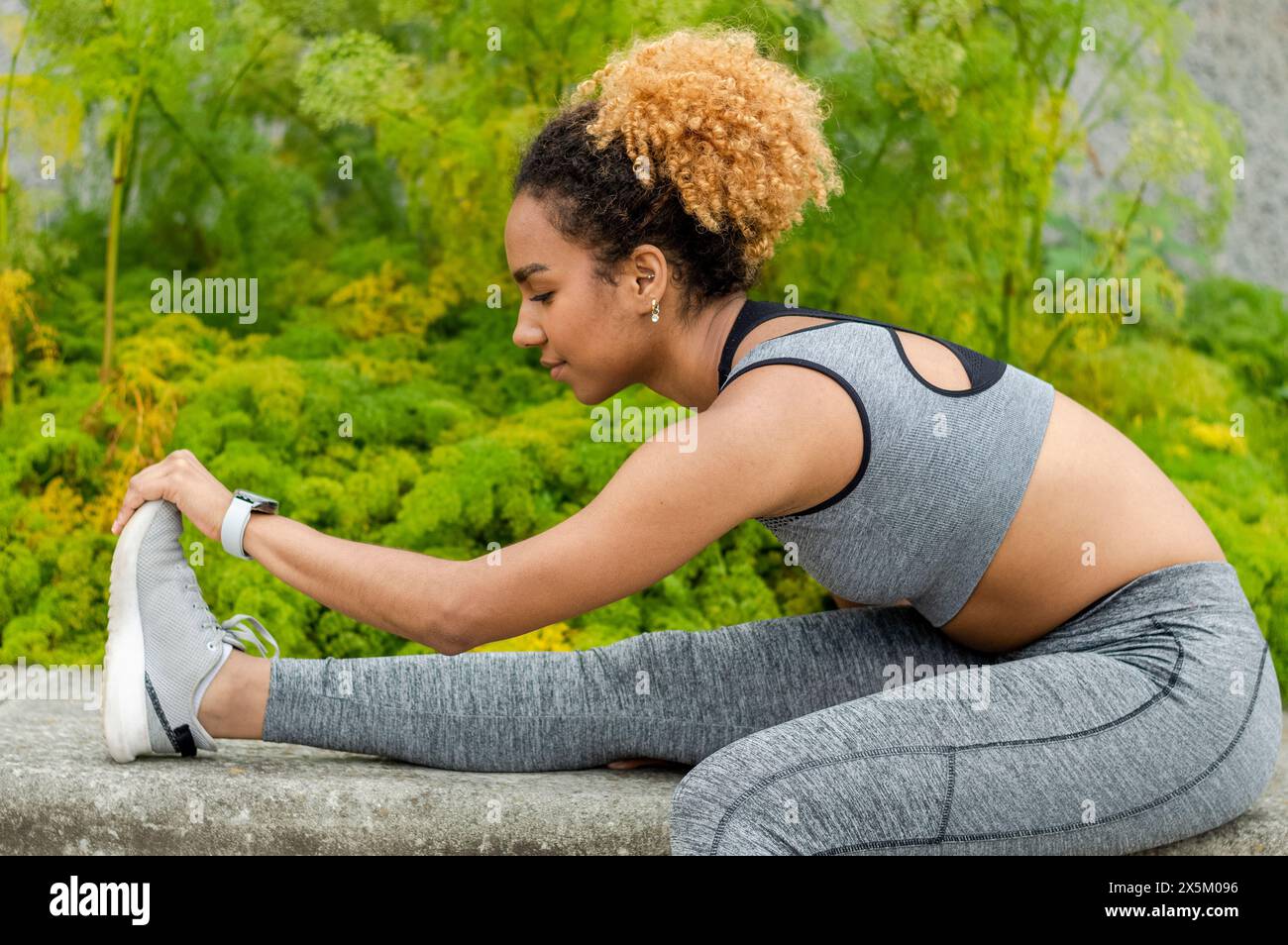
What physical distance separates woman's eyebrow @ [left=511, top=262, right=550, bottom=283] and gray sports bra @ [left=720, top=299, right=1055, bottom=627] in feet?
0.81

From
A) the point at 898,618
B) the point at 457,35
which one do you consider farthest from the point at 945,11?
the point at 898,618

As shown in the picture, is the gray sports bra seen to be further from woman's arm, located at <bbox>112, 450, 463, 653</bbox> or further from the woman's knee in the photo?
woman's arm, located at <bbox>112, 450, 463, 653</bbox>

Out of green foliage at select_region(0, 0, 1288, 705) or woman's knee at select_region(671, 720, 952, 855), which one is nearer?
woman's knee at select_region(671, 720, 952, 855)

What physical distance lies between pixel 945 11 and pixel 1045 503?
6.12ft

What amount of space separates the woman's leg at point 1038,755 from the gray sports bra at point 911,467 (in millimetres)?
137

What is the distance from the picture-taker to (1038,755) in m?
1.34

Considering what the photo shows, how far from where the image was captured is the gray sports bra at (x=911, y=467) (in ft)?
4.48

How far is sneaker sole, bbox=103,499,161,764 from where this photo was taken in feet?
5.33

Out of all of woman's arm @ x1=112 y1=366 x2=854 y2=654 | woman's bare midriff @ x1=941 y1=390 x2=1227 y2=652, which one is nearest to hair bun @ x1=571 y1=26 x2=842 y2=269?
woman's arm @ x1=112 y1=366 x2=854 y2=654

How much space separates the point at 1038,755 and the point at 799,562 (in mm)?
337

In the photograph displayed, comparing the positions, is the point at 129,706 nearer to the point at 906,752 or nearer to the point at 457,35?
the point at 906,752

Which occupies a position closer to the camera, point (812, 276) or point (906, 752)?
point (906, 752)

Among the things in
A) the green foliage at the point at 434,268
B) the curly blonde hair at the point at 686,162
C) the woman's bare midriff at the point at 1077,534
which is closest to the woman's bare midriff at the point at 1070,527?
the woman's bare midriff at the point at 1077,534

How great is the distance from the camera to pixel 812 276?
3.00 m
